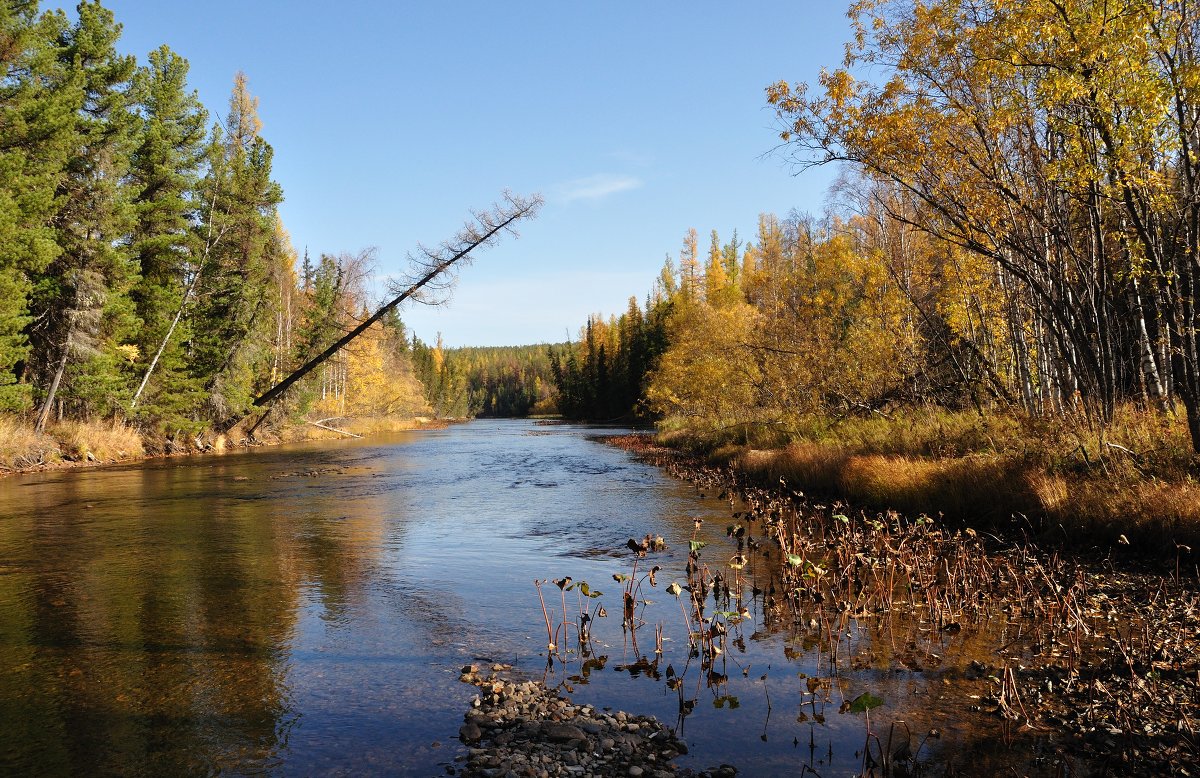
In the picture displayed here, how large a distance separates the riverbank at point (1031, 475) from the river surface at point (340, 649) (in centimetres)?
381

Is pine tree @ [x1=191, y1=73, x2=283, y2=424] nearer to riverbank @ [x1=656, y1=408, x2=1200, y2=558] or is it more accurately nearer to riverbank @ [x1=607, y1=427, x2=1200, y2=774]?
riverbank @ [x1=656, y1=408, x2=1200, y2=558]

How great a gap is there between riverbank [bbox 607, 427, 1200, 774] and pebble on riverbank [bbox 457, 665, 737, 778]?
59.8 inches

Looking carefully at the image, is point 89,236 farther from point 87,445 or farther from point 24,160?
point 87,445

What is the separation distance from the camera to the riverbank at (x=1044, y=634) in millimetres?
4719

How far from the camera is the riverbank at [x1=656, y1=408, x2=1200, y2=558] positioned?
9.52 meters

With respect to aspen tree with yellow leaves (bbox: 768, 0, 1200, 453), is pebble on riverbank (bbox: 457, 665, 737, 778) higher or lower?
lower

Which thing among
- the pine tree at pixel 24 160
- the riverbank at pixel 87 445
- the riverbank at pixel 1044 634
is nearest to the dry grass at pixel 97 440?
the riverbank at pixel 87 445

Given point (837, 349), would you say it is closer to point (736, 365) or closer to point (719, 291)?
point (736, 365)

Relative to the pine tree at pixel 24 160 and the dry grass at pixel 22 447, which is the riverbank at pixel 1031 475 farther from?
the dry grass at pixel 22 447

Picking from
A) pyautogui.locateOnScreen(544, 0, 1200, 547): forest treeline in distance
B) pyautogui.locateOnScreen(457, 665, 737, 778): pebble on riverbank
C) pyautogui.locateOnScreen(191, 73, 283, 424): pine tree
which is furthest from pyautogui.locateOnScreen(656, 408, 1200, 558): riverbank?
pyautogui.locateOnScreen(191, 73, 283, 424): pine tree

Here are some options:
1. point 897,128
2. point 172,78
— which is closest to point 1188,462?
point 897,128

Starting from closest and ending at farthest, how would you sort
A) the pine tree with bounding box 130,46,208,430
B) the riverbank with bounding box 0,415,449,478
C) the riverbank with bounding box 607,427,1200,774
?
Result: the riverbank with bounding box 607,427,1200,774 → the riverbank with bounding box 0,415,449,478 → the pine tree with bounding box 130,46,208,430

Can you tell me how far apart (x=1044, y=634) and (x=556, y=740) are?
4988 mm

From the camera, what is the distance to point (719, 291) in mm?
53531
